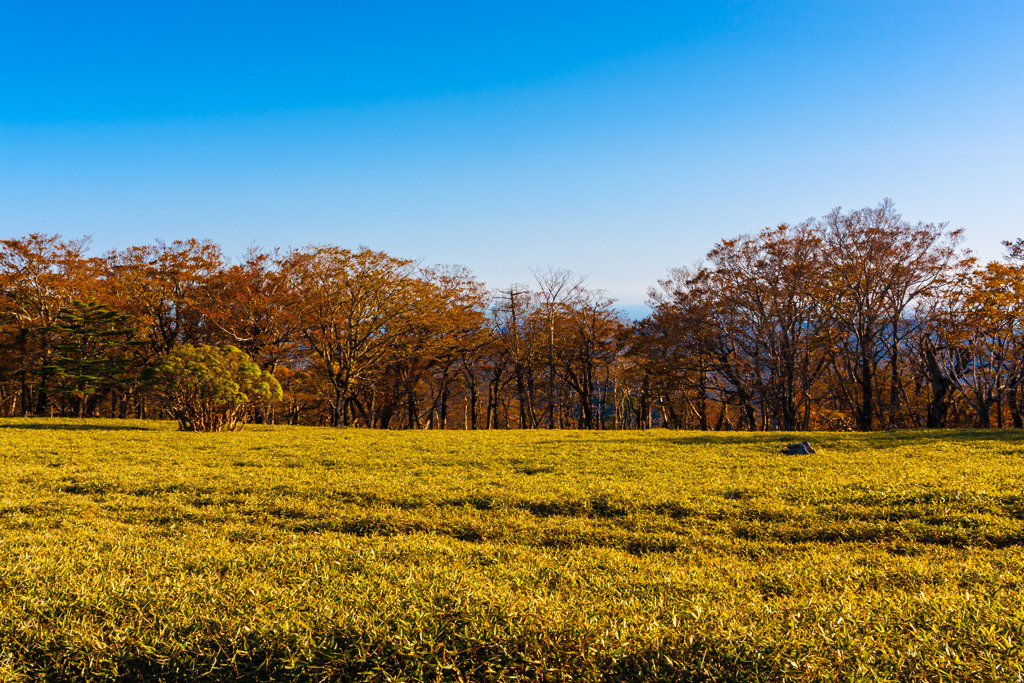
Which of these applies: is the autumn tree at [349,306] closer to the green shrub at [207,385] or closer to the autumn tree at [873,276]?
the green shrub at [207,385]

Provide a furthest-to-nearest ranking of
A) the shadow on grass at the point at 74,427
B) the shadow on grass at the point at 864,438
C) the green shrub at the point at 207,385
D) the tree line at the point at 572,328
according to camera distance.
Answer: the tree line at the point at 572,328 → the green shrub at the point at 207,385 → the shadow on grass at the point at 74,427 → the shadow on grass at the point at 864,438

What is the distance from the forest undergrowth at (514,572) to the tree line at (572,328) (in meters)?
20.5

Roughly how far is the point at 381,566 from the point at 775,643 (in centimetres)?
355

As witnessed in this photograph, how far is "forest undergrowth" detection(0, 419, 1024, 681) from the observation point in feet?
11.2

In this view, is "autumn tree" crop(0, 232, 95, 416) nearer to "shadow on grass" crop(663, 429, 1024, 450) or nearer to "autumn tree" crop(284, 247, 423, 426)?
"autumn tree" crop(284, 247, 423, 426)

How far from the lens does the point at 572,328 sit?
142ft

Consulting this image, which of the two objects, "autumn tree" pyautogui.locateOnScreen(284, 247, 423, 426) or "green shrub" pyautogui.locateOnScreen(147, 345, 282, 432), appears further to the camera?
"autumn tree" pyautogui.locateOnScreen(284, 247, 423, 426)

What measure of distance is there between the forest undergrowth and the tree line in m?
20.5

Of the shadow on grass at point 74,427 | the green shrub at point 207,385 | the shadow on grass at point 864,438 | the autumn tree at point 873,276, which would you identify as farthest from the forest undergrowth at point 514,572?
the autumn tree at point 873,276

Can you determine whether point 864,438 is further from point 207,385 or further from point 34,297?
point 34,297

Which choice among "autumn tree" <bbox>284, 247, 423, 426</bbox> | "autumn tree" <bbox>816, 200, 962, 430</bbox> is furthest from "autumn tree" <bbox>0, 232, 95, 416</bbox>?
"autumn tree" <bbox>816, 200, 962, 430</bbox>

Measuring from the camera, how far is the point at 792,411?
3153 cm

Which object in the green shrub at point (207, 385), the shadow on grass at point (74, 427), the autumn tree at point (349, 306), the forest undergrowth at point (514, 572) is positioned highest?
the autumn tree at point (349, 306)

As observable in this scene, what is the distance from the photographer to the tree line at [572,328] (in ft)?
97.3
